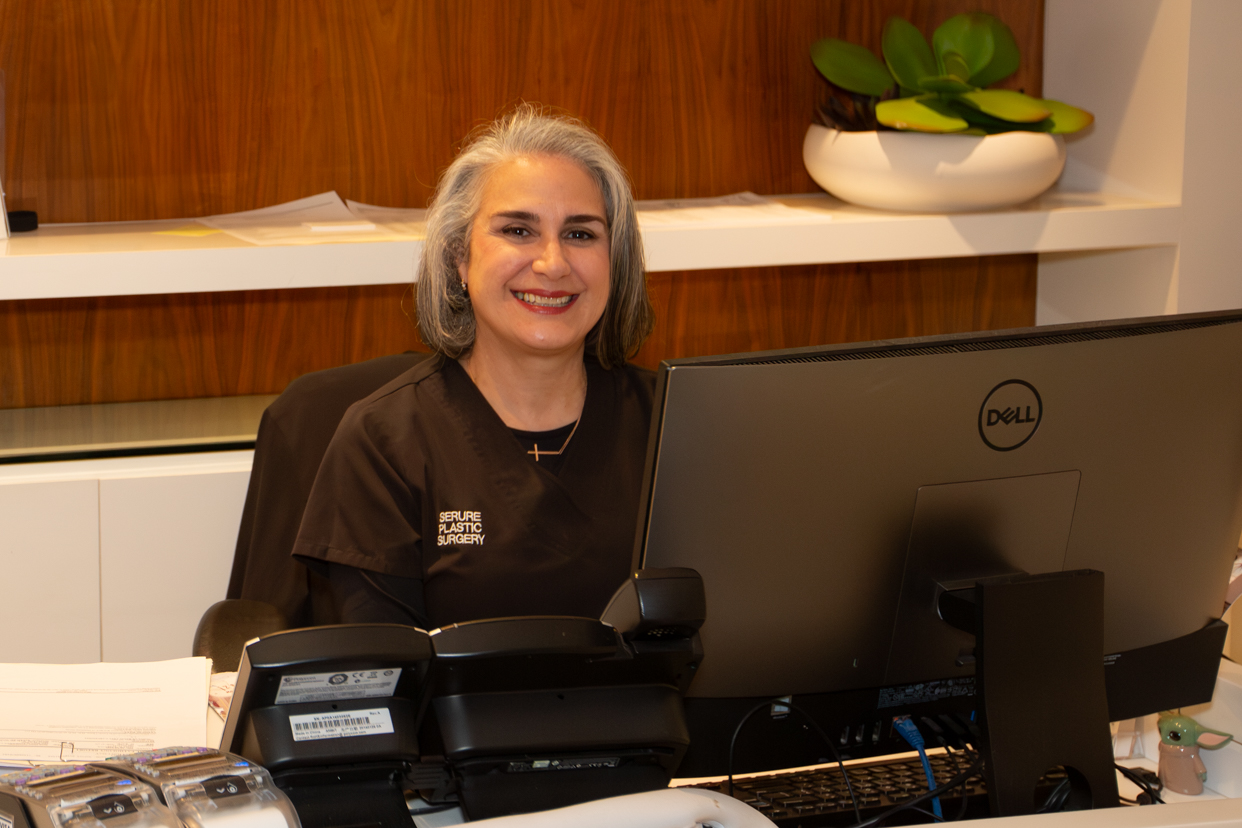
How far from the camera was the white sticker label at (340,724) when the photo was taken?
0.73 m

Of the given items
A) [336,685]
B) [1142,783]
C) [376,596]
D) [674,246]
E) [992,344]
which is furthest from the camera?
[674,246]

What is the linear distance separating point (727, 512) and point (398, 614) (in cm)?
64

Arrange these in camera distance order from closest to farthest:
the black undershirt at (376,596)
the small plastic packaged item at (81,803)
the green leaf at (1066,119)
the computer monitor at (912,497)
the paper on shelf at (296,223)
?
the small plastic packaged item at (81,803) < the computer monitor at (912,497) < the black undershirt at (376,596) < the paper on shelf at (296,223) < the green leaf at (1066,119)

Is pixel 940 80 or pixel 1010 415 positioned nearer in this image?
pixel 1010 415

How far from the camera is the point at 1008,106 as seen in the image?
Result: 82.9 inches

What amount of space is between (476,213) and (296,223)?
64cm

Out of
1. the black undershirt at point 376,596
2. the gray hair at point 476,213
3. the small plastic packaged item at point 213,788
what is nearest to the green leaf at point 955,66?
the gray hair at point 476,213

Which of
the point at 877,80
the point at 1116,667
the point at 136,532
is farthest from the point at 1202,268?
the point at 136,532

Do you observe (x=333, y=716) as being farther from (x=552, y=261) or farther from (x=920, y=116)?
(x=920, y=116)

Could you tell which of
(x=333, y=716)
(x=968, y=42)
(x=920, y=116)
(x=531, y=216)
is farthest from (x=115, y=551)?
(x=968, y=42)

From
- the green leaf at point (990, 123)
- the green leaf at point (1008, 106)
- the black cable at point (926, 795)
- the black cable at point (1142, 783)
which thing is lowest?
the black cable at point (1142, 783)

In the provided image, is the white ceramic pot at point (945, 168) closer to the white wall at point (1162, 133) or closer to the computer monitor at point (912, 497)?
the white wall at point (1162, 133)

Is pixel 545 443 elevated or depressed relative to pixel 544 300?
depressed

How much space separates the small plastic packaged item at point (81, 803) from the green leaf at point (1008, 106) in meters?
1.89
